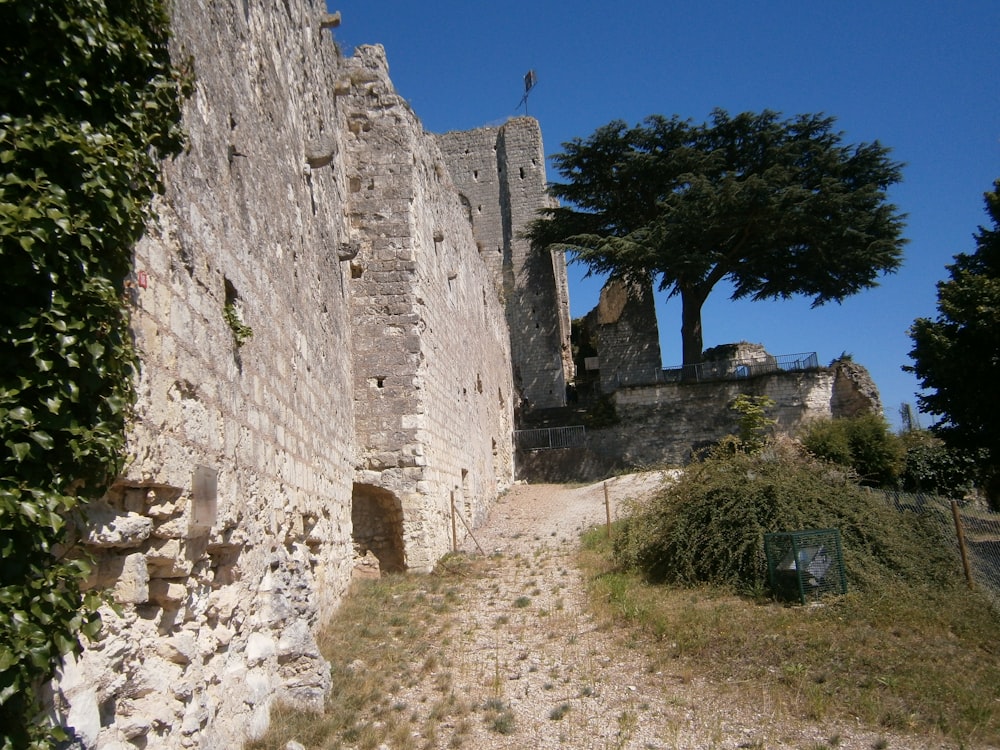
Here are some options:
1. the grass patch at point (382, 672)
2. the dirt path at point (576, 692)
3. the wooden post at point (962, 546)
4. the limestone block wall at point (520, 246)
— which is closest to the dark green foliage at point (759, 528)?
the wooden post at point (962, 546)

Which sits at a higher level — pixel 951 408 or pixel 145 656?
pixel 951 408

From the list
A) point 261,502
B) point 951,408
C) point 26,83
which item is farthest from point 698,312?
point 26,83

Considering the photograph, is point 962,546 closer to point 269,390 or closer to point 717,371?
point 269,390

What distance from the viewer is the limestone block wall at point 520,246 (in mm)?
31250

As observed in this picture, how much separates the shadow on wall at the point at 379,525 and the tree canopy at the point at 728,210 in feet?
59.5

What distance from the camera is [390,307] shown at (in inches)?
392

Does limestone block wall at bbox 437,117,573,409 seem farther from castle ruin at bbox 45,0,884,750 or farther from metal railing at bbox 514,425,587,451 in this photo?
castle ruin at bbox 45,0,884,750

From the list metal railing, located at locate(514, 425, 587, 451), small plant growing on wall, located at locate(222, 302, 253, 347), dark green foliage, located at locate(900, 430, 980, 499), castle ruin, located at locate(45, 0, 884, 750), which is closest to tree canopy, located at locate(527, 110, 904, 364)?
metal railing, located at locate(514, 425, 587, 451)

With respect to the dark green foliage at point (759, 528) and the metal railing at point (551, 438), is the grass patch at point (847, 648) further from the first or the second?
the metal railing at point (551, 438)

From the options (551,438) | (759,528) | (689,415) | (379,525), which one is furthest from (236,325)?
(689,415)

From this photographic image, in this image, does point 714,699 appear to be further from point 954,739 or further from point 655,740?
point 954,739

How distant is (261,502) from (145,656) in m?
1.84

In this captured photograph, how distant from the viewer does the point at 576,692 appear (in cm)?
576

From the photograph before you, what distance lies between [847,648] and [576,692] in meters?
2.50
